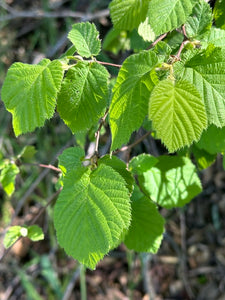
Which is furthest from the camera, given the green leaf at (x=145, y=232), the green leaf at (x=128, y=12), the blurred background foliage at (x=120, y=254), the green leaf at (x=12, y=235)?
the blurred background foliage at (x=120, y=254)

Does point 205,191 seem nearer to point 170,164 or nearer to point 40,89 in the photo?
point 170,164

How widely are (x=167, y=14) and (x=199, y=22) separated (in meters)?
0.12

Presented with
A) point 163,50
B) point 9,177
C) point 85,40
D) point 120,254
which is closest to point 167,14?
point 163,50

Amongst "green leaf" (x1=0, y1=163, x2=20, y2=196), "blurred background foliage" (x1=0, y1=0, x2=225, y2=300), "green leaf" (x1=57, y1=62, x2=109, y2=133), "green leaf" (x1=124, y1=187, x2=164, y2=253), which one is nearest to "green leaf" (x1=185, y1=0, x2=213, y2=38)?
"green leaf" (x1=57, y1=62, x2=109, y2=133)

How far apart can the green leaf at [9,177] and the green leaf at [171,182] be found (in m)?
0.42

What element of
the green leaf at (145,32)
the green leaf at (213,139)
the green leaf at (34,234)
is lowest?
the green leaf at (34,234)

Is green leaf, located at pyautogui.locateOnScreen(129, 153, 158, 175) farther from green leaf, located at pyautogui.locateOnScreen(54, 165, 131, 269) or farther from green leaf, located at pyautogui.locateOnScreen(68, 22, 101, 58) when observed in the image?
green leaf, located at pyautogui.locateOnScreen(68, 22, 101, 58)

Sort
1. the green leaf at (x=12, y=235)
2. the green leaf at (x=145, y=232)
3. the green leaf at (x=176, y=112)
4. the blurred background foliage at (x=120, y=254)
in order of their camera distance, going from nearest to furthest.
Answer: the green leaf at (x=176, y=112)
the green leaf at (x=145, y=232)
the green leaf at (x=12, y=235)
the blurred background foliage at (x=120, y=254)

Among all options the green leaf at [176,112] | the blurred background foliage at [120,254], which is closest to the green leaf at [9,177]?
the green leaf at [176,112]

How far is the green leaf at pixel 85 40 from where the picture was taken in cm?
73

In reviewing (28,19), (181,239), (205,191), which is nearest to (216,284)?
(181,239)

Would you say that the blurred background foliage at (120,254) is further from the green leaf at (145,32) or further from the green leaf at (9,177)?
the green leaf at (145,32)

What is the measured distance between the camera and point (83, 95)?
728mm

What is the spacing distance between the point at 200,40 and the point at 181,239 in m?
1.92
